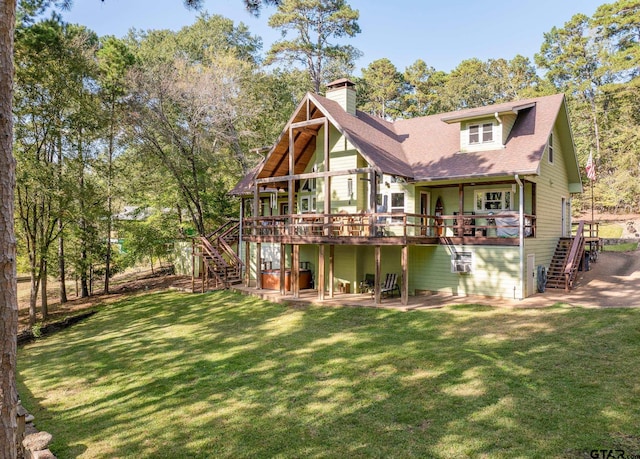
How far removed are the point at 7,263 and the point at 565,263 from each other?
18.9 meters

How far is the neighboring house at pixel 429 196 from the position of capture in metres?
15.1

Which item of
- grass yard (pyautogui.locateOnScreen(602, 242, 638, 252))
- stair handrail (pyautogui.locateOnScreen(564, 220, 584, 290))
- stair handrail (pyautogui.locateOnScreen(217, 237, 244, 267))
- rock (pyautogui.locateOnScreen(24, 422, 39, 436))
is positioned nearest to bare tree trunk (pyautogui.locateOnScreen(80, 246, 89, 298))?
stair handrail (pyautogui.locateOnScreen(217, 237, 244, 267))

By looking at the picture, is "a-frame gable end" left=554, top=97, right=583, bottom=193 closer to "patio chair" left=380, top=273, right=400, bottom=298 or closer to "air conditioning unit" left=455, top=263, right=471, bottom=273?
"air conditioning unit" left=455, top=263, right=471, bottom=273

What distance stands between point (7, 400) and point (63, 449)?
369cm

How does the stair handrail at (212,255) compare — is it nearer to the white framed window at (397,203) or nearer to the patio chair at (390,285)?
the patio chair at (390,285)

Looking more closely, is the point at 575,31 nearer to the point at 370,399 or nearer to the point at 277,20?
the point at 277,20

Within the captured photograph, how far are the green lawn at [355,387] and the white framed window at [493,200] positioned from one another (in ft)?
16.2

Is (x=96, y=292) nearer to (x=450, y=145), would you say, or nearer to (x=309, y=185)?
(x=309, y=185)

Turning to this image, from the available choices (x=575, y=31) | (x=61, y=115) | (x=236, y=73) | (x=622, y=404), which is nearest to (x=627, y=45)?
(x=575, y=31)

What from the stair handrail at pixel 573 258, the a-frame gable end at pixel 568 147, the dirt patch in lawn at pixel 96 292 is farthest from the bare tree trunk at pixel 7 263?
the a-frame gable end at pixel 568 147

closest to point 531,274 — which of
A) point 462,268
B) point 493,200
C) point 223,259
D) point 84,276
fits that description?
point 462,268

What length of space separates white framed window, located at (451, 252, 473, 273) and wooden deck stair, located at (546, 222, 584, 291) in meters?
3.77

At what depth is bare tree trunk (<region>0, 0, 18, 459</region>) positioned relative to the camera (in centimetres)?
352

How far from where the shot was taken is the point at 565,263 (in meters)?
17.1
